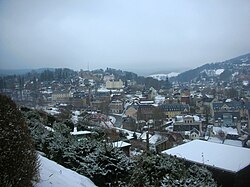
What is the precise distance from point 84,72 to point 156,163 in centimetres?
2888

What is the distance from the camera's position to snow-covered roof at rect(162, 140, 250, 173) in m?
4.04

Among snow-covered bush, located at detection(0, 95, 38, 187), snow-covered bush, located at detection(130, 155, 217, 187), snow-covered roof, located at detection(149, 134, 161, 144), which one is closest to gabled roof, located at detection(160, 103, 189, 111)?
snow-covered roof, located at detection(149, 134, 161, 144)

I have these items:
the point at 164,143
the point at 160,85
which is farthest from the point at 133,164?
the point at 160,85

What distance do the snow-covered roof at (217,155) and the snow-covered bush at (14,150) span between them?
316 cm

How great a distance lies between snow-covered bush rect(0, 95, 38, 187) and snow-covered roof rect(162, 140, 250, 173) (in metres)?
3.16

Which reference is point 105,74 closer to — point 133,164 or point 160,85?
point 160,85

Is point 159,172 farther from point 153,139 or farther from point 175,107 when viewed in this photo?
point 175,107

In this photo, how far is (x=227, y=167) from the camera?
399 cm

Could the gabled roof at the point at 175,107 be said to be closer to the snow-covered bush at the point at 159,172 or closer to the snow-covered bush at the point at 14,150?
the snow-covered bush at the point at 159,172

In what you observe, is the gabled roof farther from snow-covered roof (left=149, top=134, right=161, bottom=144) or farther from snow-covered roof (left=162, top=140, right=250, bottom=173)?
snow-covered roof (left=162, top=140, right=250, bottom=173)

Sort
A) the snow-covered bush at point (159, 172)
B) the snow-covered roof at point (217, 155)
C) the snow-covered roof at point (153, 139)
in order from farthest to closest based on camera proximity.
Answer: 1. the snow-covered roof at point (153, 139)
2. the snow-covered roof at point (217, 155)
3. the snow-covered bush at point (159, 172)

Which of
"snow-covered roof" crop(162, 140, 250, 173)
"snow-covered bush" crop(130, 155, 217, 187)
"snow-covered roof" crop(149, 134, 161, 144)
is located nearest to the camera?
"snow-covered bush" crop(130, 155, 217, 187)

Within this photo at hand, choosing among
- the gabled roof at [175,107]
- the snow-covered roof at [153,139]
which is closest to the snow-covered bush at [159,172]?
the snow-covered roof at [153,139]

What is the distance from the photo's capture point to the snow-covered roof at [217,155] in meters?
4.04
